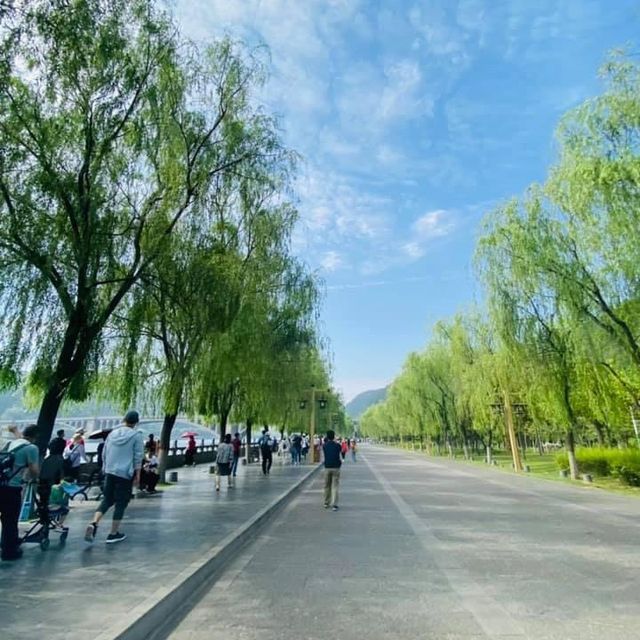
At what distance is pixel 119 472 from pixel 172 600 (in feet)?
9.71

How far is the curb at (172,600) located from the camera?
4.11 meters

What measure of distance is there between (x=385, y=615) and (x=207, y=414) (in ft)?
56.0

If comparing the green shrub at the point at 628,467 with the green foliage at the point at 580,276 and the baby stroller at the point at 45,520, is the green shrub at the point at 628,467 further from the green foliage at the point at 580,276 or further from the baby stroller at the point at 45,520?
the baby stroller at the point at 45,520

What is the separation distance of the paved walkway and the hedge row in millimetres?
8568

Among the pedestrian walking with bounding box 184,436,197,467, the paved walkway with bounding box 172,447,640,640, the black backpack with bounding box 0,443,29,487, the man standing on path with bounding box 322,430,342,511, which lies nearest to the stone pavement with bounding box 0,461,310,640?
the paved walkway with bounding box 172,447,640,640

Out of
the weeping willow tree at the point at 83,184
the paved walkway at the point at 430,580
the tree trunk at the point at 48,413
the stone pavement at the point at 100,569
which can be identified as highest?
the weeping willow tree at the point at 83,184

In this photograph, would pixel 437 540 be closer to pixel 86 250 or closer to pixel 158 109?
pixel 86 250

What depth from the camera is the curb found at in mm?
4109

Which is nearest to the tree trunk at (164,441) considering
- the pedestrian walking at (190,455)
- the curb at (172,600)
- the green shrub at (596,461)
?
the curb at (172,600)

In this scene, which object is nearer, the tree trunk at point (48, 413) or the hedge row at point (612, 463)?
the tree trunk at point (48, 413)

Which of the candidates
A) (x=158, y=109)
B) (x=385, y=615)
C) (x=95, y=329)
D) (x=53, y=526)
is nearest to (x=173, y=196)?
(x=158, y=109)

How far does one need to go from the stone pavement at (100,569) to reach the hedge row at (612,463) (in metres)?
14.5

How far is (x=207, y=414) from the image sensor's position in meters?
21.1

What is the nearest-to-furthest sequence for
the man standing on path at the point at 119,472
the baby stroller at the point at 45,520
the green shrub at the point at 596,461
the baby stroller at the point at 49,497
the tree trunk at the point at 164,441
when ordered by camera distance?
the baby stroller at the point at 45,520 < the baby stroller at the point at 49,497 < the man standing on path at the point at 119,472 < the tree trunk at the point at 164,441 < the green shrub at the point at 596,461
